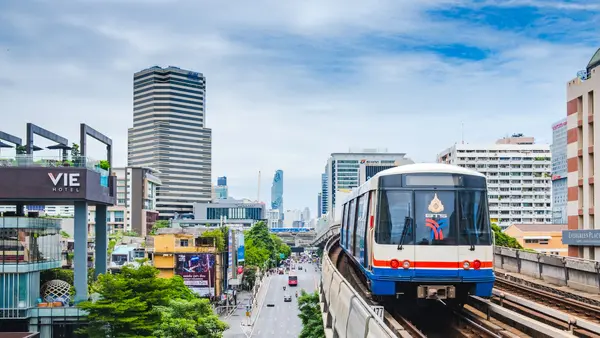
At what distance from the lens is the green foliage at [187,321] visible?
→ 103ft

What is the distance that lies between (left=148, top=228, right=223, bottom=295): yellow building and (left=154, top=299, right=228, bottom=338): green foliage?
29136 millimetres

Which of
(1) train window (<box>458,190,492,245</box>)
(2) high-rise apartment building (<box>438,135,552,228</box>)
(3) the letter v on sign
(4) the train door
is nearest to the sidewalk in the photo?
(3) the letter v on sign

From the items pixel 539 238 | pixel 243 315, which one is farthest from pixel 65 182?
pixel 539 238

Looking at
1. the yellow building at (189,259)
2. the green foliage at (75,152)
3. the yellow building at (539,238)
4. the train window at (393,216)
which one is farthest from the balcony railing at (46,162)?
the yellow building at (539,238)

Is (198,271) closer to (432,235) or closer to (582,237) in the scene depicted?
(582,237)

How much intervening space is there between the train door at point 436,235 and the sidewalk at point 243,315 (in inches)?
1828

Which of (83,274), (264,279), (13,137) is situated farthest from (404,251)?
(264,279)

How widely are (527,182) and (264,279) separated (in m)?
53.6

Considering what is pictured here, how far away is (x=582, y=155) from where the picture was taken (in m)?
38.5

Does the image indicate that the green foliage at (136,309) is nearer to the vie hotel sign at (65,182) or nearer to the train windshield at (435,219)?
the vie hotel sign at (65,182)

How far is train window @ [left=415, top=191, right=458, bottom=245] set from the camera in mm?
14484

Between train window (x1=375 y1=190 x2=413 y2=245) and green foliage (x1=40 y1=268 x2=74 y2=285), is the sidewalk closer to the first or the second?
green foliage (x1=40 y1=268 x2=74 y2=285)

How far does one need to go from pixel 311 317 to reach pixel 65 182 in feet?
55.8

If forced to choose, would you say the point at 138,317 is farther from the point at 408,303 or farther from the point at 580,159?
the point at 580,159
